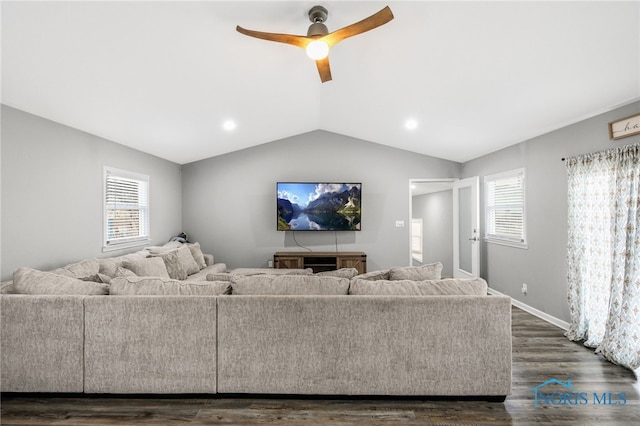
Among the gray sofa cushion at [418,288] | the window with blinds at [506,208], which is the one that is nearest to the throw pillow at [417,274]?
the gray sofa cushion at [418,288]

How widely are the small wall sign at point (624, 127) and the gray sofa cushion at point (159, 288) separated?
145 inches

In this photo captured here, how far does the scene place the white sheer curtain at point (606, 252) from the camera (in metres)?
2.53

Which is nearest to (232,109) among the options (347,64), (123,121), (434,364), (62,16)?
(123,121)

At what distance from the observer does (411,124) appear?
4.35m

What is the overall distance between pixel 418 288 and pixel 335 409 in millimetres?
969

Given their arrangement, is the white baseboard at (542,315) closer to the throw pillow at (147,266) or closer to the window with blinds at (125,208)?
the throw pillow at (147,266)

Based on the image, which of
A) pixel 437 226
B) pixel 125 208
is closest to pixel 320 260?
pixel 125 208

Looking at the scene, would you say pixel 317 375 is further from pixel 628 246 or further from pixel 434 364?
pixel 628 246

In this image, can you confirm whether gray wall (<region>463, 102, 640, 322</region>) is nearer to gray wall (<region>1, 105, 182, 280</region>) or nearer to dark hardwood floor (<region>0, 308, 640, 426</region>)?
dark hardwood floor (<region>0, 308, 640, 426</region>)

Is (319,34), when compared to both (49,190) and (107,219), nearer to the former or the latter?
(49,190)

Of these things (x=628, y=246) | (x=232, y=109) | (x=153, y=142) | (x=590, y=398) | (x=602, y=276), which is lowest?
(x=590, y=398)

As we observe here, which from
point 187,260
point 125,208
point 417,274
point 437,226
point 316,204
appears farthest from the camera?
point 437,226

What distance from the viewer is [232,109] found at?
3811 mm

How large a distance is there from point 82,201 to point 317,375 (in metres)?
3.21
